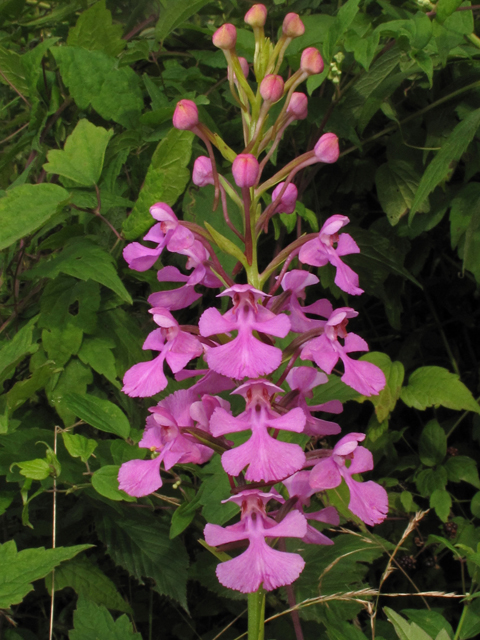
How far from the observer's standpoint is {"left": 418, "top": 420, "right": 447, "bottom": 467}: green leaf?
2.20 m

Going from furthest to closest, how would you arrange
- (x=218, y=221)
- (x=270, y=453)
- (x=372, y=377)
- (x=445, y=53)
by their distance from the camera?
(x=218, y=221)
(x=445, y=53)
(x=372, y=377)
(x=270, y=453)

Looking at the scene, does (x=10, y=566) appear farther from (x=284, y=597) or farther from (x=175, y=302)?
(x=284, y=597)

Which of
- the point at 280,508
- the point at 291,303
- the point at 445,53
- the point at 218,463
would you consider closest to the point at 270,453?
the point at 280,508

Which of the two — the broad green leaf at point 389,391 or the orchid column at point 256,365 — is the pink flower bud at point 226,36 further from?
the broad green leaf at point 389,391

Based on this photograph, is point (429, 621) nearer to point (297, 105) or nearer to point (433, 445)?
point (433, 445)

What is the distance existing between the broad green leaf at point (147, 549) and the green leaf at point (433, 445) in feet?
3.31

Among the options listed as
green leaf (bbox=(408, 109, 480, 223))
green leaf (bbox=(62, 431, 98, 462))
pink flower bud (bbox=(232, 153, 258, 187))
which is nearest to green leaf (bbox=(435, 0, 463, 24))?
green leaf (bbox=(408, 109, 480, 223))

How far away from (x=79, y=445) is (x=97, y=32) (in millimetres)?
1400

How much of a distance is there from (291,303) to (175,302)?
0.88 feet

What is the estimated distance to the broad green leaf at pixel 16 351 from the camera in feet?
4.73

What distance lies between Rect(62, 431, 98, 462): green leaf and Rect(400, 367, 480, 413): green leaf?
105 cm

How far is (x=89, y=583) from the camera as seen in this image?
64.5 inches

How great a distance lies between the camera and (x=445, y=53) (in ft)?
5.55

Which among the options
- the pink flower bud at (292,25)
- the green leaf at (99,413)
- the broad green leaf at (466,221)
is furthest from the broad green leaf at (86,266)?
the broad green leaf at (466,221)
